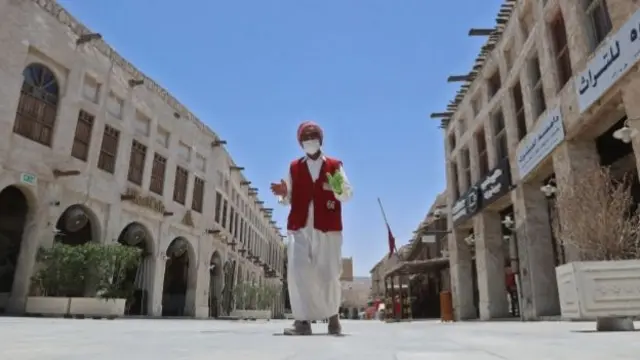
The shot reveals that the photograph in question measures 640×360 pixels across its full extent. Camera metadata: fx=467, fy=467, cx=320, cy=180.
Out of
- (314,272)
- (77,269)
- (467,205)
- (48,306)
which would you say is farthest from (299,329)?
(467,205)

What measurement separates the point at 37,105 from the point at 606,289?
51.4 ft

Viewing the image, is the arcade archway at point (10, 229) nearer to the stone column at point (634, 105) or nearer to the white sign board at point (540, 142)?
the white sign board at point (540, 142)

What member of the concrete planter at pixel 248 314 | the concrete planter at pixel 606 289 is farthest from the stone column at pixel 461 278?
the concrete planter at pixel 606 289

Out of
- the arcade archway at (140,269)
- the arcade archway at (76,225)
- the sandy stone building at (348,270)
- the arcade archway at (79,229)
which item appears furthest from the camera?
the sandy stone building at (348,270)

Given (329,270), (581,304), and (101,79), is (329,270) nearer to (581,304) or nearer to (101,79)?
(581,304)

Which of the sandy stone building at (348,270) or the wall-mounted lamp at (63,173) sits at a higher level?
the sandy stone building at (348,270)

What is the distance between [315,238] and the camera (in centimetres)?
454

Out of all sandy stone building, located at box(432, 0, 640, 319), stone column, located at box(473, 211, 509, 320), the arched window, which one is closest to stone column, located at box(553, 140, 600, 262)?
sandy stone building, located at box(432, 0, 640, 319)

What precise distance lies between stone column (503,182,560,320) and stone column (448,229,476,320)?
250 inches

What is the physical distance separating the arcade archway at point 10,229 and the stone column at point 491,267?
15.1 m

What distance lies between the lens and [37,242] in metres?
14.1

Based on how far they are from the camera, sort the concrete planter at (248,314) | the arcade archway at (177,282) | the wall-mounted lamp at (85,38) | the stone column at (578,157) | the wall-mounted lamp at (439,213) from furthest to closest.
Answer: the concrete planter at (248,314) → the wall-mounted lamp at (439,213) → the arcade archway at (177,282) → the wall-mounted lamp at (85,38) → the stone column at (578,157)

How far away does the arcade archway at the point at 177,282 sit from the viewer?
23.5 m

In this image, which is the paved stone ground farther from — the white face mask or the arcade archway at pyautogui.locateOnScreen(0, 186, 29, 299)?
the arcade archway at pyautogui.locateOnScreen(0, 186, 29, 299)
